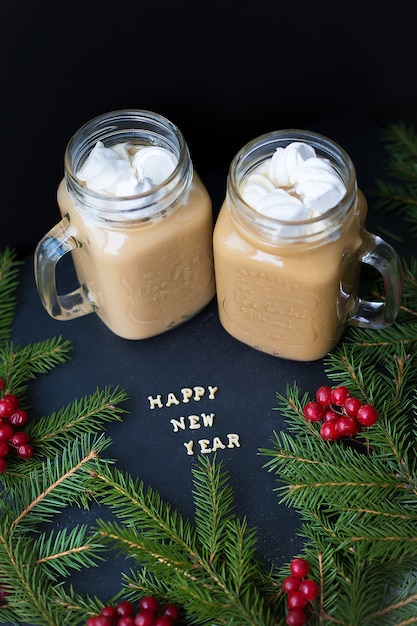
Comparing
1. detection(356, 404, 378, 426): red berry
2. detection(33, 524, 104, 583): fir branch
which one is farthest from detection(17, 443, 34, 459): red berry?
detection(356, 404, 378, 426): red berry

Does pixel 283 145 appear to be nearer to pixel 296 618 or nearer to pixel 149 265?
pixel 149 265

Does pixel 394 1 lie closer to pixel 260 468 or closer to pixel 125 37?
pixel 125 37

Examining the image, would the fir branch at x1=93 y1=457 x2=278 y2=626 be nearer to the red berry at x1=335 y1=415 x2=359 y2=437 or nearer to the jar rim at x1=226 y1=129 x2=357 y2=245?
the red berry at x1=335 y1=415 x2=359 y2=437

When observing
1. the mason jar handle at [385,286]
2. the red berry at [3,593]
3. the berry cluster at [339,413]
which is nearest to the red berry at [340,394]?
the berry cluster at [339,413]

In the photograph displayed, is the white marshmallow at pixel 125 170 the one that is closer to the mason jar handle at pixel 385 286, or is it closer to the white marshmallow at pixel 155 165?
the white marshmallow at pixel 155 165

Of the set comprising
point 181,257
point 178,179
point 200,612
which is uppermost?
point 178,179

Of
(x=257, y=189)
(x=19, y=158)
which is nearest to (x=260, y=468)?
(x=257, y=189)
